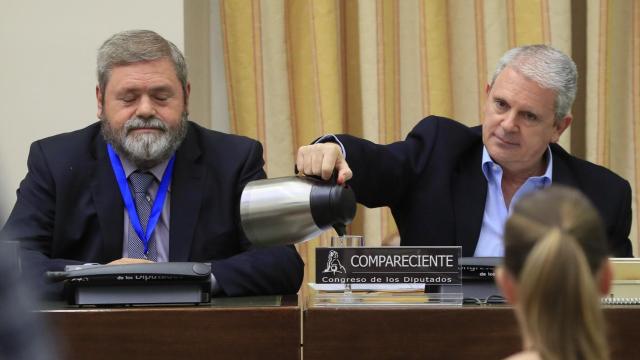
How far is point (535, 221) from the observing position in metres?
1.07

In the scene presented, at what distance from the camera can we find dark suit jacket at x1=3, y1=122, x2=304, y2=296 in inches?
103

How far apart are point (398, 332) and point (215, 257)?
3.18 ft

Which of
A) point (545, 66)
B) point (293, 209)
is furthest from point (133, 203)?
point (545, 66)

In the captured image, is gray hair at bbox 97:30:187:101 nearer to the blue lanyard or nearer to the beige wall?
the blue lanyard

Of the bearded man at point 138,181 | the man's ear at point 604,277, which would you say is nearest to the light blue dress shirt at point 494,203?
the bearded man at point 138,181

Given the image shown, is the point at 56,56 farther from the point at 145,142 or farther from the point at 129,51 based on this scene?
the point at 145,142

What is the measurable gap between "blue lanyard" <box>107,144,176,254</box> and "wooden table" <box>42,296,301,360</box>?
754mm

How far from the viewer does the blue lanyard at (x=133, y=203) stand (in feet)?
8.60

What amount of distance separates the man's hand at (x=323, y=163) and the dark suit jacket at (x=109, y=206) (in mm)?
490

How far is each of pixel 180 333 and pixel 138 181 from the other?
3.08 feet

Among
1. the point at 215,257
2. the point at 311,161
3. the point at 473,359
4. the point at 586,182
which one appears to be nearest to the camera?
the point at 473,359

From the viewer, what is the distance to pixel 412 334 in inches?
73.4

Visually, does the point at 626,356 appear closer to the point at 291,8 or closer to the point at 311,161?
the point at 311,161

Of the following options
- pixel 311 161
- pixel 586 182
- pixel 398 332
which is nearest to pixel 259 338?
pixel 398 332
